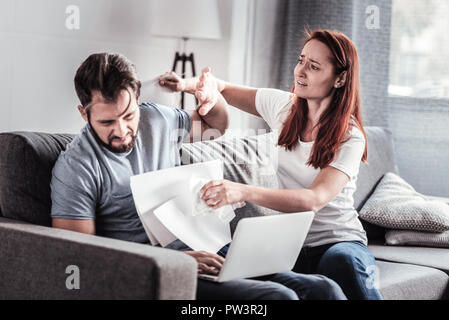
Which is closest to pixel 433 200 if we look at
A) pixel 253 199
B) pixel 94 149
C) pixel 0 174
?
pixel 253 199

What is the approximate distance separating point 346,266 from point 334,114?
51 centimetres

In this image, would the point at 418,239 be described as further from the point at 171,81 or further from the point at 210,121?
the point at 171,81

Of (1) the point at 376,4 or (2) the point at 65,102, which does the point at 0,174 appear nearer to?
(2) the point at 65,102

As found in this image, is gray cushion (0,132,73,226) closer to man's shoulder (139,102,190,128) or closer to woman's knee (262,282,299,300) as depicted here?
man's shoulder (139,102,190,128)

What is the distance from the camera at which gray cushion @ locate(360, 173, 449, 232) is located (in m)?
2.47

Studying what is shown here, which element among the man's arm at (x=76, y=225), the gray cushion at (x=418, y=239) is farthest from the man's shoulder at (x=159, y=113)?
the gray cushion at (x=418, y=239)

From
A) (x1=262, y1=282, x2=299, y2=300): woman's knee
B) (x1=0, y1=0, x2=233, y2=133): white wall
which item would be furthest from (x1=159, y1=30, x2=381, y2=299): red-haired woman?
(x1=0, y1=0, x2=233, y2=133): white wall

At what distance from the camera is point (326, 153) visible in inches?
77.1

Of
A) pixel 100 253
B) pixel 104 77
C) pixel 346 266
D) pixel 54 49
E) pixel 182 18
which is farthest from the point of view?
pixel 182 18

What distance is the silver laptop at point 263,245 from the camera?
1482 mm

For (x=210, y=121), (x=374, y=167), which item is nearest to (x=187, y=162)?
(x=210, y=121)

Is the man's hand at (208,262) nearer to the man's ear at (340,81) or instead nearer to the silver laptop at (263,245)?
the silver laptop at (263,245)

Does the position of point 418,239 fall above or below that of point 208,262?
below

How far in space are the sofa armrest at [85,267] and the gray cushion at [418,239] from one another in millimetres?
1342
